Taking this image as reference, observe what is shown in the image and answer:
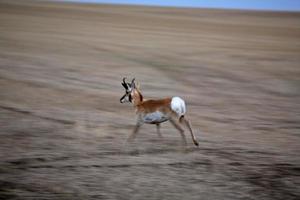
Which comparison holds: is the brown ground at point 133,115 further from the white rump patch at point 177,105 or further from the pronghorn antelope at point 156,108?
the white rump patch at point 177,105

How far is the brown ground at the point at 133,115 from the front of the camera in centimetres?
897

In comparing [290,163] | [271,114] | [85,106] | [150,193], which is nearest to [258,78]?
[271,114]

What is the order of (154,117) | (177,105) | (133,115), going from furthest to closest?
(133,115) → (154,117) → (177,105)

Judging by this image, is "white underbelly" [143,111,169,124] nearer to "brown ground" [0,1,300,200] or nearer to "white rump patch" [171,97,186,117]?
"white rump patch" [171,97,186,117]

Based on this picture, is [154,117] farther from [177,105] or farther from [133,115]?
[133,115]

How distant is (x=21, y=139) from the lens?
11.3 metres

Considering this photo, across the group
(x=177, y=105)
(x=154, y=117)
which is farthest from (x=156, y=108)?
(x=177, y=105)

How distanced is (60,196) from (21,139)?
325cm

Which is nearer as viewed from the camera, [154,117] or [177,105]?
[177,105]

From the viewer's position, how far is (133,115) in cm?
1377

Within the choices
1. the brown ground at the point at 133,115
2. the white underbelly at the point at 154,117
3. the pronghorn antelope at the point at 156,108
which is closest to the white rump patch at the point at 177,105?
the pronghorn antelope at the point at 156,108

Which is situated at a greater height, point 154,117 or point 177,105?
point 177,105

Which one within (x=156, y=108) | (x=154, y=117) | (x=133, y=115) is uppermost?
(x=156, y=108)

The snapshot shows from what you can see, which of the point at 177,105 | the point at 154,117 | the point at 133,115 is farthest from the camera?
the point at 133,115
